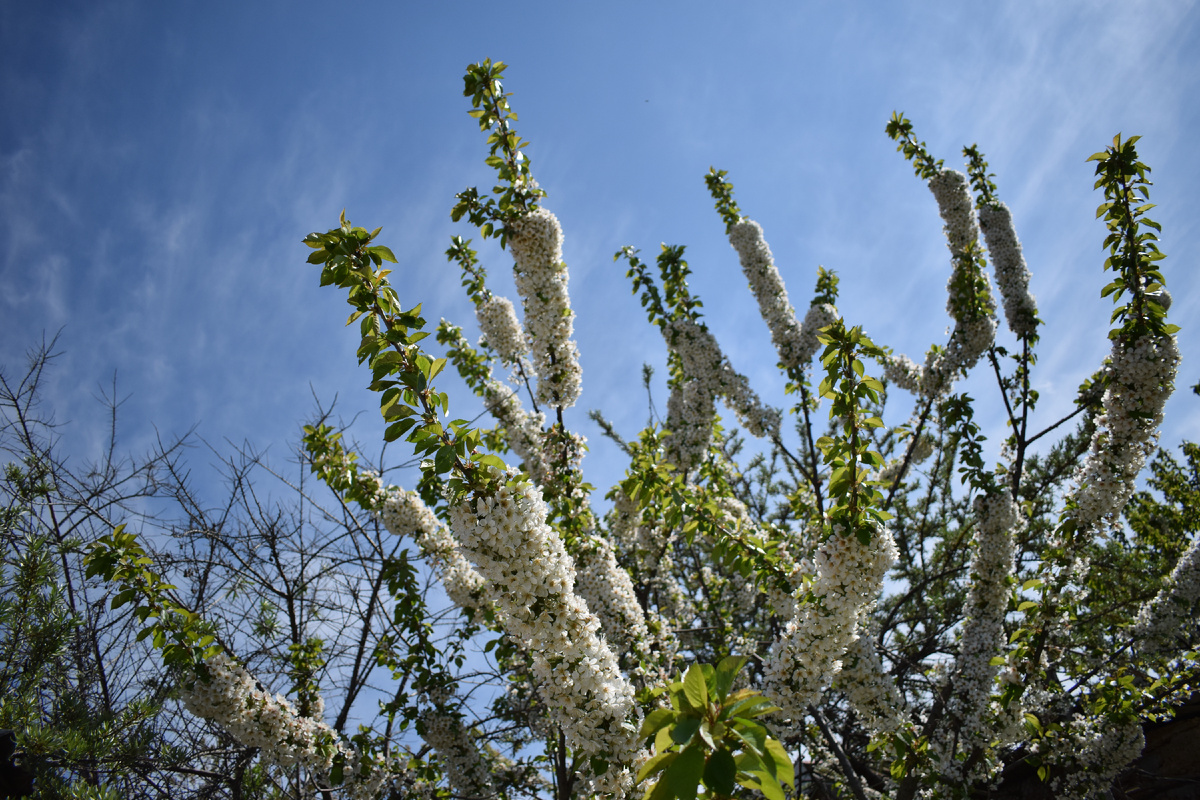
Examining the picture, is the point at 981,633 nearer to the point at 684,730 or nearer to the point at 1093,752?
the point at 1093,752

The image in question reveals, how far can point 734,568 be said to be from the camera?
4324 millimetres

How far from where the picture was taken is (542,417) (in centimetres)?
571

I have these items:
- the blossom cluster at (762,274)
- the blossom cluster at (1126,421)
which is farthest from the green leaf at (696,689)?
the blossom cluster at (762,274)

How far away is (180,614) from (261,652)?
212cm

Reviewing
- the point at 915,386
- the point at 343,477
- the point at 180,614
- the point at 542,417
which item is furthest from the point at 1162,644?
the point at 180,614

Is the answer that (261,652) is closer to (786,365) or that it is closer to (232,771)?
(232,771)

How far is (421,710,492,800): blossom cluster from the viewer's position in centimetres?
497

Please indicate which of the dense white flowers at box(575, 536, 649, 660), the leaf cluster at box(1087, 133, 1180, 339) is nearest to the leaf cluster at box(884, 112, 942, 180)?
the leaf cluster at box(1087, 133, 1180, 339)

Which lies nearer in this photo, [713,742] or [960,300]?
[713,742]

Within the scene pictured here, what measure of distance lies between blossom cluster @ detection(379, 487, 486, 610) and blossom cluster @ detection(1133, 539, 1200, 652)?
236 inches

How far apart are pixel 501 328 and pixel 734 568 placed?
3.26m

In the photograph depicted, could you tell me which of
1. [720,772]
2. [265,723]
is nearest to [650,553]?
[265,723]

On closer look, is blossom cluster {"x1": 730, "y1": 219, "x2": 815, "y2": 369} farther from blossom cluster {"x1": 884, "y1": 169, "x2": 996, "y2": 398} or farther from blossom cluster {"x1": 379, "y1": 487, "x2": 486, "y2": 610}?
blossom cluster {"x1": 379, "y1": 487, "x2": 486, "y2": 610}

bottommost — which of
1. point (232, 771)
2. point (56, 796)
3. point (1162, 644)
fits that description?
point (1162, 644)
